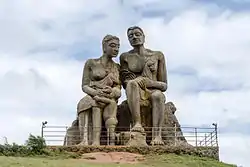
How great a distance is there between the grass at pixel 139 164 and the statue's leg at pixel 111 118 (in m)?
2.21

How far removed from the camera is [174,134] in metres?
24.2

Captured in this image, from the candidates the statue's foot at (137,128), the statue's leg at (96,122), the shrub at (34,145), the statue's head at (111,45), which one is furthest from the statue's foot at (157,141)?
the shrub at (34,145)

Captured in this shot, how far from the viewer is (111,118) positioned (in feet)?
77.0

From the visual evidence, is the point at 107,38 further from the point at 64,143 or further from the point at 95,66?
the point at 64,143

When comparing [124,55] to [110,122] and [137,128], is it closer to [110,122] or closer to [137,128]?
[110,122]

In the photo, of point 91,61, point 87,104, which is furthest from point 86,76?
point 87,104

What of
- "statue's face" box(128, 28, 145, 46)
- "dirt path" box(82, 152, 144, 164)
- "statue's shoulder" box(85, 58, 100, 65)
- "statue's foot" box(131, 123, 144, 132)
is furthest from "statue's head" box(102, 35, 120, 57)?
"dirt path" box(82, 152, 144, 164)

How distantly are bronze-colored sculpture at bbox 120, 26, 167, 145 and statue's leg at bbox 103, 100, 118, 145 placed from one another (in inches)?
24.2

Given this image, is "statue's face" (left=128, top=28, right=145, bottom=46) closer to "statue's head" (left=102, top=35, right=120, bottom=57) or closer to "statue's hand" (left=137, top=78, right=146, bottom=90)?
"statue's head" (left=102, top=35, right=120, bottom=57)

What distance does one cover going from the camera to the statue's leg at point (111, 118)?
23.3 m

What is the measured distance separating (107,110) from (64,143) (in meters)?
2.16

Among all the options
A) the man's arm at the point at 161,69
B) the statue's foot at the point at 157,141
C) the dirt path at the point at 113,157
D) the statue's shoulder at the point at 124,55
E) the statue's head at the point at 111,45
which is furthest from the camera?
the statue's shoulder at the point at 124,55

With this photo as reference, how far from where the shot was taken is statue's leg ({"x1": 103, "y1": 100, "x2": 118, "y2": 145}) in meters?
23.3

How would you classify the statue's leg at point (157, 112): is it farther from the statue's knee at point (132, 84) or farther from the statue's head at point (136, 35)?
the statue's head at point (136, 35)
